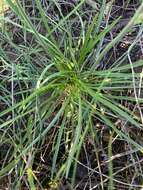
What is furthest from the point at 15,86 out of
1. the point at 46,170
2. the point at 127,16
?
the point at 127,16

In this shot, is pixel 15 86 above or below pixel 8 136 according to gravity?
above

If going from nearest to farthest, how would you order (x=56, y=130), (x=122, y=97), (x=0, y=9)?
(x=122, y=97), (x=56, y=130), (x=0, y=9)

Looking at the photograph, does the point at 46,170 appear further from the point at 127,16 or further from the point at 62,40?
the point at 127,16

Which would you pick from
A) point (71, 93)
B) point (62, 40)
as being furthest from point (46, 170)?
point (62, 40)

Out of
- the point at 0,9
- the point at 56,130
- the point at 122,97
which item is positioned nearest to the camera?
the point at 122,97

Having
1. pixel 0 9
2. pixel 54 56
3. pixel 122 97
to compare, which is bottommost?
pixel 122 97

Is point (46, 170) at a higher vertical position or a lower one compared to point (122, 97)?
lower

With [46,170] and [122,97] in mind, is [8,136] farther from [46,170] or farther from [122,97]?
[122,97]

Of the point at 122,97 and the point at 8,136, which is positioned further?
the point at 8,136

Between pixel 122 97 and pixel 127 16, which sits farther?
pixel 127 16
